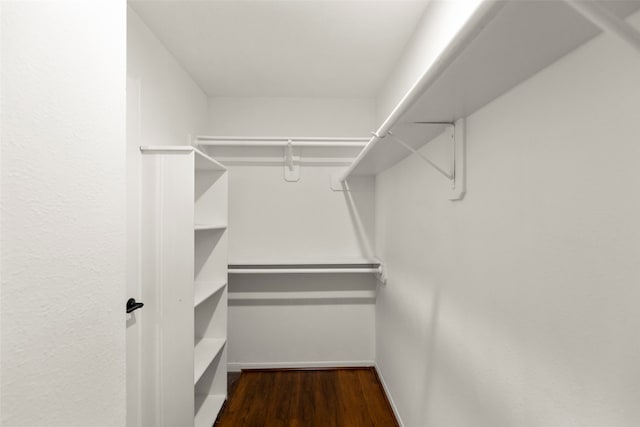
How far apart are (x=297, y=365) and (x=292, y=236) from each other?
104 centimetres

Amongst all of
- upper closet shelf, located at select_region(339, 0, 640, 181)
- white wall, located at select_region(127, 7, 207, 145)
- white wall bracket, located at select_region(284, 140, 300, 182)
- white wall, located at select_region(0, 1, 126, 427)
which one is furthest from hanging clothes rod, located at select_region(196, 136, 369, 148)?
white wall, located at select_region(0, 1, 126, 427)

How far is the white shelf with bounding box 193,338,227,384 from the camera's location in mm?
1681

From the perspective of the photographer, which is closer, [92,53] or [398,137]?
[92,53]

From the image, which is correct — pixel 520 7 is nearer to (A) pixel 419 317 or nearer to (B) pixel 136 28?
(A) pixel 419 317

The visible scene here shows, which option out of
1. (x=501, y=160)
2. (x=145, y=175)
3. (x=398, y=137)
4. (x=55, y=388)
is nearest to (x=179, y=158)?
(x=145, y=175)

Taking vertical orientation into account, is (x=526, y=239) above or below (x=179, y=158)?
below

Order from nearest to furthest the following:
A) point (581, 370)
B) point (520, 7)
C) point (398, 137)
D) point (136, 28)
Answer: point (520, 7)
point (581, 370)
point (398, 137)
point (136, 28)

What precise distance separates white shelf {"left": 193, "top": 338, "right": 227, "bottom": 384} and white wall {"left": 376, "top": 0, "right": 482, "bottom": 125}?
1825 millimetres

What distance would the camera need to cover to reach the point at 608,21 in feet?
1.26

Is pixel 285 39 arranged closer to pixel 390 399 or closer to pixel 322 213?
pixel 322 213

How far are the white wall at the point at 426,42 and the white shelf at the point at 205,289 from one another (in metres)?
1.56

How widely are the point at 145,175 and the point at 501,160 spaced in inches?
60.0

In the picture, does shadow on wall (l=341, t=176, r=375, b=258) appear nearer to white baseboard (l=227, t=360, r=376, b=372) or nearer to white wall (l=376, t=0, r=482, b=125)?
white wall (l=376, t=0, r=482, b=125)

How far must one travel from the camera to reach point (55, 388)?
547 millimetres
